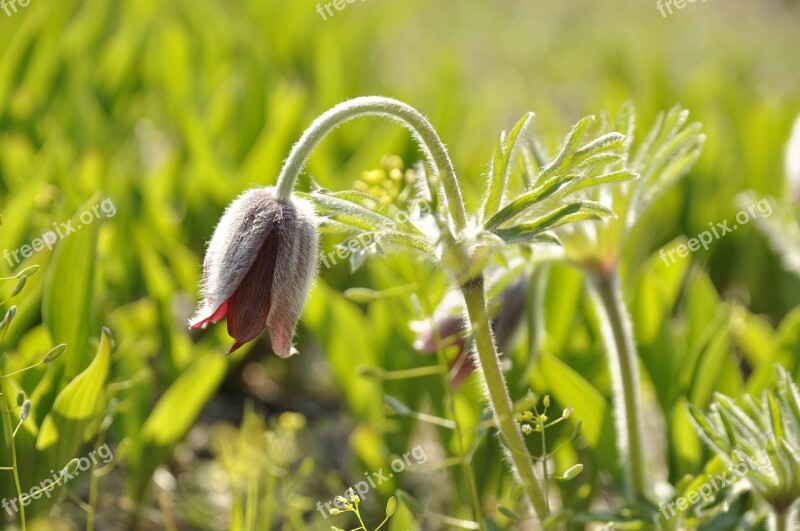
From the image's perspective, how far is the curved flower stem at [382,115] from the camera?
1104 millimetres

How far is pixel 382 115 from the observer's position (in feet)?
3.70

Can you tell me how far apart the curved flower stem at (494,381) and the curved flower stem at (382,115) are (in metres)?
0.09

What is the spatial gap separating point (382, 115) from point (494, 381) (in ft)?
1.26

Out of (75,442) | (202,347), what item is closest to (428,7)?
(202,347)

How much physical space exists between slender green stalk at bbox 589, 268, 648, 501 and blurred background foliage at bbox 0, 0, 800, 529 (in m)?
0.12

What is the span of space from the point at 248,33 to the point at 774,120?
6.78ft

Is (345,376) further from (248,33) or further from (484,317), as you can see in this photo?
(248,33)

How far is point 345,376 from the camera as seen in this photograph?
2102 mm

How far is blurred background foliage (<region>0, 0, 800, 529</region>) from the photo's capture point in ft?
5.60
